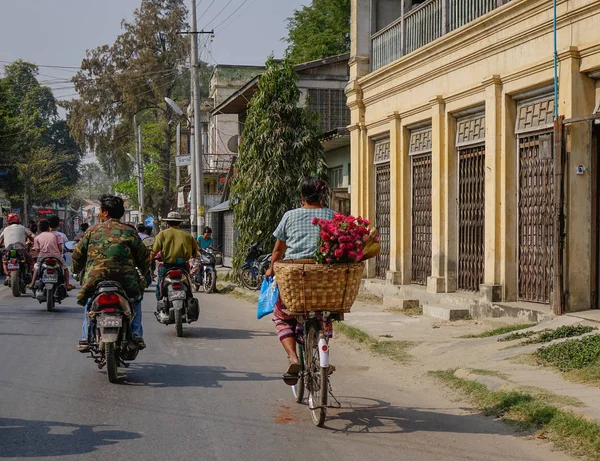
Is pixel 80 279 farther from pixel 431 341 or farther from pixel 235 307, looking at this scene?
pixel 235 307

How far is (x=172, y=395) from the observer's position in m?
7.80

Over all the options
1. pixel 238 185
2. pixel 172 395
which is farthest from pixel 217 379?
pixel 238 185

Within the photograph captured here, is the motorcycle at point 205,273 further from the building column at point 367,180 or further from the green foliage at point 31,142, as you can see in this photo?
the green foliage at point 31,142

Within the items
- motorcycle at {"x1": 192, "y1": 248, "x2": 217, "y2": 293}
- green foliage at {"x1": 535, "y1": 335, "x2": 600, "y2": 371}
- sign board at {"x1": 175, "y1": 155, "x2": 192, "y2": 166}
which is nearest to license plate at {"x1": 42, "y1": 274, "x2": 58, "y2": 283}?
motorcycle at {"x1": 192, "y1": 248, "x2": 217, "y2": 293}

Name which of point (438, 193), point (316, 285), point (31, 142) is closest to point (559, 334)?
point (316, 285)

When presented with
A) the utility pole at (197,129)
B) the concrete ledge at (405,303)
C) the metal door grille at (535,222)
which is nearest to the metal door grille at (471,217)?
the concrete ledge at (405,303)

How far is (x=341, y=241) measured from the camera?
22.0 ft

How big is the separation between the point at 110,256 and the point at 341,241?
278 cm

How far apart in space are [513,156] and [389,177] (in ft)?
19.2

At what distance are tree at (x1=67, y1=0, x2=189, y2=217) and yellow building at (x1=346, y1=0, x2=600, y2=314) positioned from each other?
35.6m

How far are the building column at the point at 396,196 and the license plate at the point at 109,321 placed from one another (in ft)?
34.6

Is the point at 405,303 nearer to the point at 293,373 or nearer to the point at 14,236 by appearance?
the point at 14,236

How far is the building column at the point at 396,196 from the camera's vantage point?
17.9 meters

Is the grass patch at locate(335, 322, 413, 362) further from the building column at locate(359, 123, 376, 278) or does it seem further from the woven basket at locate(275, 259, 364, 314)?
the building column at locate(359, 123, 376, 278)
